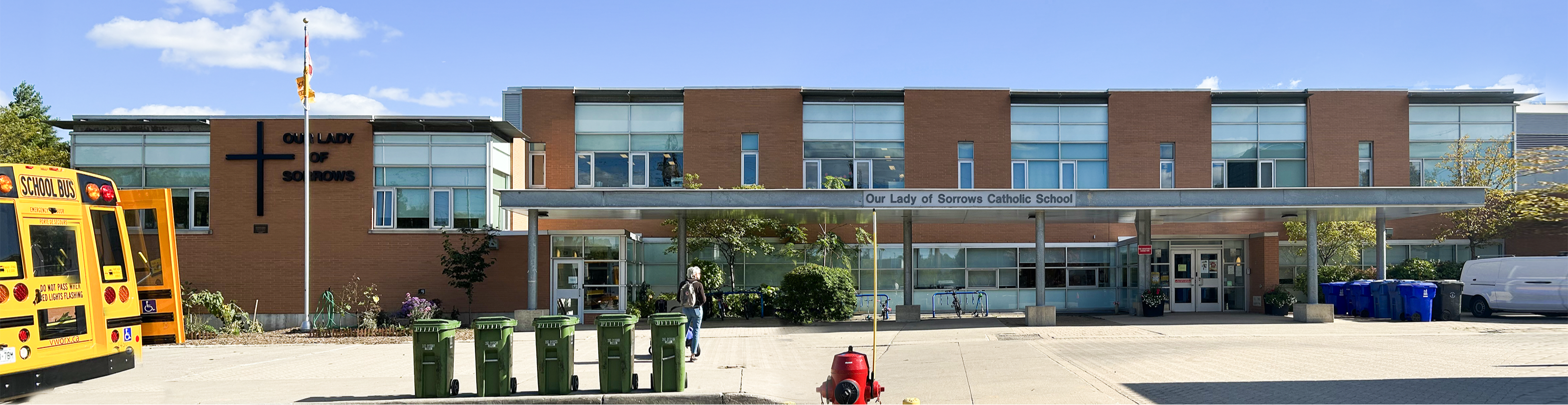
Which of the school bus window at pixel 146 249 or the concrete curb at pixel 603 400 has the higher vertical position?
the school bus window at pixel 146 249

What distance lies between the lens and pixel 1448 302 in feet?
78.1

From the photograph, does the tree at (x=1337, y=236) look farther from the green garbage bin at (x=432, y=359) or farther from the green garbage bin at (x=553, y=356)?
the green garbage bin at (x=432, y=359)

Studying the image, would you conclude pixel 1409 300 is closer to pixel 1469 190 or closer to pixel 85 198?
pixel 1469 190

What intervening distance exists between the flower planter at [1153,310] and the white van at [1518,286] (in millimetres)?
7947

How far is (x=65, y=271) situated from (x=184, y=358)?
216 inches

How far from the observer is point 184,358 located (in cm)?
1641

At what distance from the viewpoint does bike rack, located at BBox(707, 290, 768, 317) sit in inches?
995

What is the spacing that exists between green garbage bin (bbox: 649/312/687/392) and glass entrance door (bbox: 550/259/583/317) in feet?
43.8

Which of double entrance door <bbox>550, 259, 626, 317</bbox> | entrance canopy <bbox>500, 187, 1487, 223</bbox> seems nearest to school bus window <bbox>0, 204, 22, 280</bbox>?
entrance canopy <bbox>500, 187, 1487, 223</bbox>

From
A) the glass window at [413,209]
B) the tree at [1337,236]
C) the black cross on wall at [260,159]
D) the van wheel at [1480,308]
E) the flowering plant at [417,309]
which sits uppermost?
the black cross on wall at [260,159]

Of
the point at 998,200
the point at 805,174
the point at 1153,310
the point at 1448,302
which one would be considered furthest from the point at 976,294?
the point at 1448,302

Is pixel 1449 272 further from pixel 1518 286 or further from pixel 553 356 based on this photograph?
pixel 553 356

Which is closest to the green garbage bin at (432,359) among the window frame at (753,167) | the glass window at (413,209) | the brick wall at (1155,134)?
the glass window at (413,209)

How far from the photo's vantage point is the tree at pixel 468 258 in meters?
24.5
